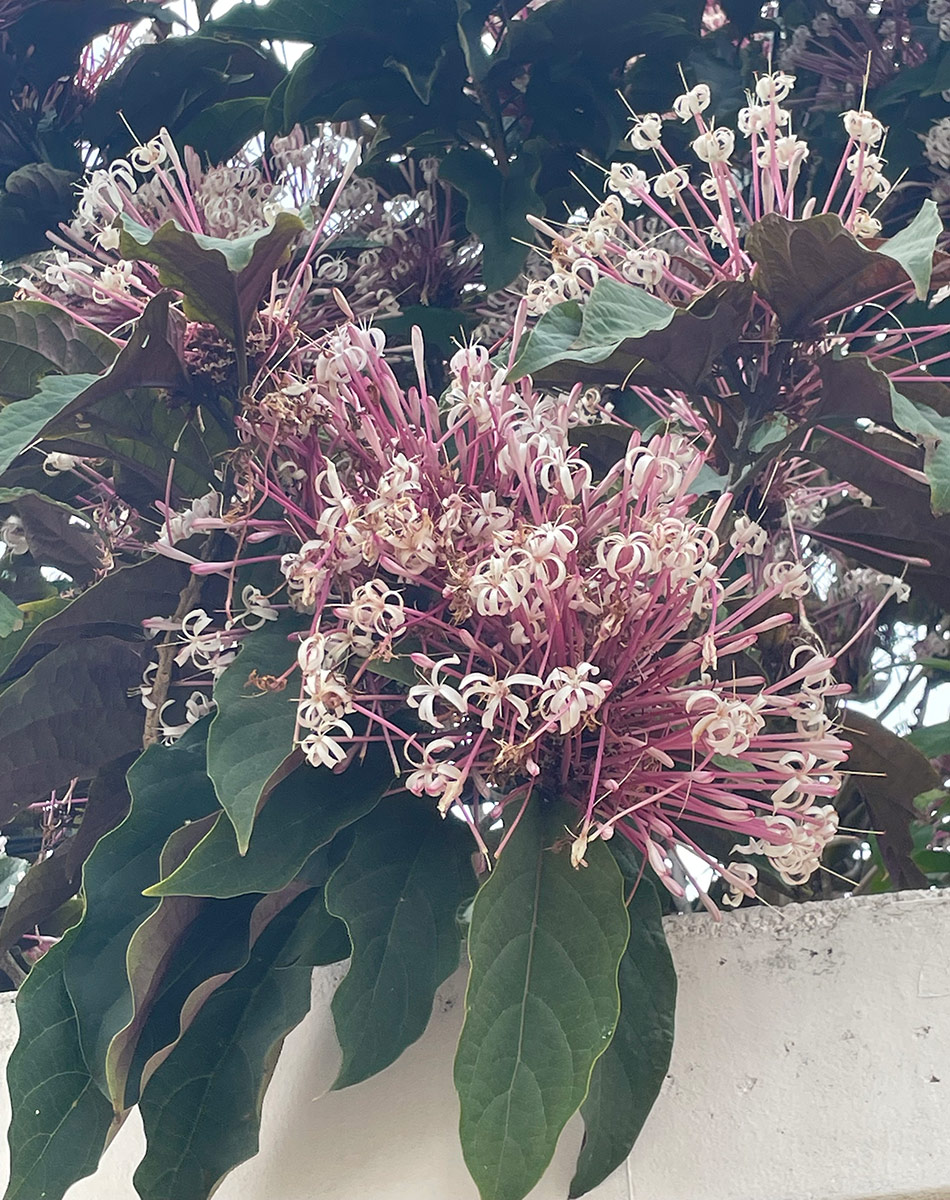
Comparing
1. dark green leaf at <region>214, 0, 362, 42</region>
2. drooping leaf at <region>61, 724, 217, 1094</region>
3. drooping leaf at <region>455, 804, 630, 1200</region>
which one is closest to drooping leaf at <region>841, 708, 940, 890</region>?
drooping leaf at <region>455, 804, 630, 1200</region>

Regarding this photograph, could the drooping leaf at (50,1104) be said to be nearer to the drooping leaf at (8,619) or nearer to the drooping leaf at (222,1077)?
the drooping leaf at (222,1077)

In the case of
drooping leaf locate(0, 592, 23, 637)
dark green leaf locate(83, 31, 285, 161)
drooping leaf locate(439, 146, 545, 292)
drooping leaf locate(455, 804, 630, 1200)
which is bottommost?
drooping leaf locate(455, 804, 630, 1200)

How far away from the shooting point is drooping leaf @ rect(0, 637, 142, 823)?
70 cm

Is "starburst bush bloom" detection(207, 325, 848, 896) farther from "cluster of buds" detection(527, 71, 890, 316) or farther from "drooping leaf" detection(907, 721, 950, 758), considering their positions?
"drooping leaf" detection(907, 721, 950, 758)

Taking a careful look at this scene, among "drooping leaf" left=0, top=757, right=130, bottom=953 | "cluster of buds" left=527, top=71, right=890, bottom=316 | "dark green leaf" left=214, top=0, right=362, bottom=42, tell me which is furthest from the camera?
"dark green leaf" left=214, top=0, right=362, bottom=42

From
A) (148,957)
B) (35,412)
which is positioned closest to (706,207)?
(35,412)

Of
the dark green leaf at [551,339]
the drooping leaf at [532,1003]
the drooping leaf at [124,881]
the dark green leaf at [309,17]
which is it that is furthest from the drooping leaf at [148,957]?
the dark green leaf at [309,17]

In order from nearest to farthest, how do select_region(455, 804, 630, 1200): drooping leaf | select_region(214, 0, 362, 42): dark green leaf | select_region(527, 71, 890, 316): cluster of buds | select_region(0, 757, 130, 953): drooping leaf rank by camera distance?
select_region(455, 804, 630, 1200): drooping leaf < select_region(527, 71, 890, 316): cluster of buds < select_region(0, 757, 130, 953): drooping leaf < select_region(214, 0, 362, 42): dark green leaf

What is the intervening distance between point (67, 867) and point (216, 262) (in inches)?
13.7

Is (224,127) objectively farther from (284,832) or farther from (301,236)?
(284,832)

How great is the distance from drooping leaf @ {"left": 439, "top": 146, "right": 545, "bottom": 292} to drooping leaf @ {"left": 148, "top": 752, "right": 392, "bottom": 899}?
36 centimetres

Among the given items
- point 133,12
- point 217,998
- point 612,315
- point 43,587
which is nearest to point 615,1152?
point 217,998

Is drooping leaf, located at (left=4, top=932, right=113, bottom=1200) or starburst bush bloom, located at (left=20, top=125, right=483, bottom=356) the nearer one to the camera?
drooping leaf, located at (left=4, top=932, right=113, bottom=1200)

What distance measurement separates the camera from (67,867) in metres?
0.72
